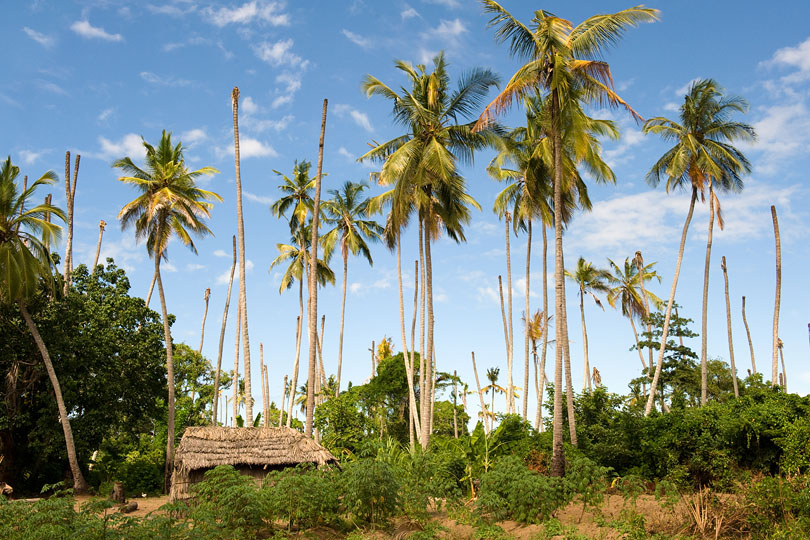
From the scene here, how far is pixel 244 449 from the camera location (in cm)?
1852

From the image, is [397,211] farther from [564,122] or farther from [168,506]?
[168,506]

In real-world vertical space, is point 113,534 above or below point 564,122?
below

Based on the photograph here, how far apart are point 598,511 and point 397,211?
11015mm

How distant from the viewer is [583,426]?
19.7 metres

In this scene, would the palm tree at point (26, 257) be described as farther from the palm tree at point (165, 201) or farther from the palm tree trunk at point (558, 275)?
the palm tree trunk at point (558, 275)

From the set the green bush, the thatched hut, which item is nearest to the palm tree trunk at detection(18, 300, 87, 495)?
the thatched hut

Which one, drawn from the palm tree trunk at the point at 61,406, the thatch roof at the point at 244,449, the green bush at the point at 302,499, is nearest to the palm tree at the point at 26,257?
the palm tree trunk at the point at 61,406

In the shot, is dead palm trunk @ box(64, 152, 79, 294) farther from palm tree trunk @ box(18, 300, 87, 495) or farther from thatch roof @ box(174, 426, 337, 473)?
thatch roof @ box(174, 426, 337, 473)

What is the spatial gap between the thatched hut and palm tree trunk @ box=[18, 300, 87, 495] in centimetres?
501

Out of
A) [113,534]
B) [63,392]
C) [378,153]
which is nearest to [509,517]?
[113,534]

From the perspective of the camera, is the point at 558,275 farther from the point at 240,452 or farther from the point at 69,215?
the point at 69,215

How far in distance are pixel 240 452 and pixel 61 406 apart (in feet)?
22.2

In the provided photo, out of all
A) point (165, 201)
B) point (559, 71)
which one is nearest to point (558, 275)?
point (559, 71)

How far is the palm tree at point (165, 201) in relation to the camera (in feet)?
82.8
